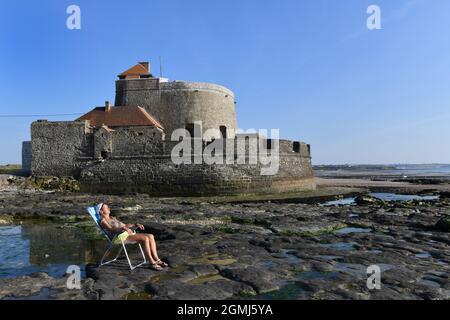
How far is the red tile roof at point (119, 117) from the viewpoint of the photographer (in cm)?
2609

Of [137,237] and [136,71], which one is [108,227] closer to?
[137,237]

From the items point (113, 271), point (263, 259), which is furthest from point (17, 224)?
point (263, 259)

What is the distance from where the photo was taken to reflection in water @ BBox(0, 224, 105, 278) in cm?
673

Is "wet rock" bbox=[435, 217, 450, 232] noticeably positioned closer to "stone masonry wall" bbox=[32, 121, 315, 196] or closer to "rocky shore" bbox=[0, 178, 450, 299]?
"rocky shore" bbox=[0, 178, 450, 299]

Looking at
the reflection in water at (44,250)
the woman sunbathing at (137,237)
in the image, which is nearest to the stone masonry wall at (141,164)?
the reflection in water at (44,250)

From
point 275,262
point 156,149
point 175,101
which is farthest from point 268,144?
point 275,262

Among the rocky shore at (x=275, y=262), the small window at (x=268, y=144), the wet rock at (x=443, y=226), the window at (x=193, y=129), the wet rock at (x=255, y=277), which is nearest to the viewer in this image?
the rocky shore at (x=275, y=262)

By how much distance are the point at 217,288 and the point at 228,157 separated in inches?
685

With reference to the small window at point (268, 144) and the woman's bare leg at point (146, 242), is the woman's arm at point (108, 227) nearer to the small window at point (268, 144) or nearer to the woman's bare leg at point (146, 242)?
Result: the woman's bare leg at point (146, 242)

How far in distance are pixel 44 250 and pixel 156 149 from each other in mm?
15358

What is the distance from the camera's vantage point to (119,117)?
26.5m

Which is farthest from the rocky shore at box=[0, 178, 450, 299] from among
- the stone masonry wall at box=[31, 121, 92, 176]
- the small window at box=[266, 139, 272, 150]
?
the stone masonry wall at box=[31, 121, 92, 176]

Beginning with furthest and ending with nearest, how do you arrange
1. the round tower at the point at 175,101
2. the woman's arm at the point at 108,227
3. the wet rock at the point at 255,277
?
the round tower at the point at 175,101 → the woman's arm at the point at 108,227 → the wet rock at the point at 255,277
